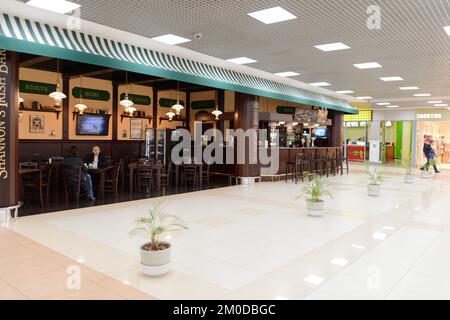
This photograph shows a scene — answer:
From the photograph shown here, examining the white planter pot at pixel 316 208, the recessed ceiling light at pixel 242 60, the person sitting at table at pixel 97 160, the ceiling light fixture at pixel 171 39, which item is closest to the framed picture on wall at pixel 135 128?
the person sitting at table at pixel 97 160

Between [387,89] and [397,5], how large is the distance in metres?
9.43

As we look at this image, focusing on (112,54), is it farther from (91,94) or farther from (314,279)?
(314,279)

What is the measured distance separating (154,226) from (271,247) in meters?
1.61

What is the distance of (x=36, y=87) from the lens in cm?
1026

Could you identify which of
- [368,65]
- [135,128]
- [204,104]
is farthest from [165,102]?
[368,65]

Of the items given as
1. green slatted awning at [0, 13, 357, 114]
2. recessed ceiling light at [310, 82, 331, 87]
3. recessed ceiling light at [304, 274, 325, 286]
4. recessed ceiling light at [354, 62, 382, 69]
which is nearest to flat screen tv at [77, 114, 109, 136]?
green slatted awning at [0, 13, 357, 114]

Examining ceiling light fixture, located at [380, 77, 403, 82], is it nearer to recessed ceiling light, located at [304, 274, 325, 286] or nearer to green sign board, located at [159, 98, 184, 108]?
green sign board, located at [159, 98, 184, 108]

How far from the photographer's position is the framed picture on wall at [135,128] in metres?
12.9

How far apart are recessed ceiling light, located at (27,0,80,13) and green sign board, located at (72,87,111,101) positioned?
18.9ft

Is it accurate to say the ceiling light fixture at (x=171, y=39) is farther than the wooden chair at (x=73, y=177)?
No

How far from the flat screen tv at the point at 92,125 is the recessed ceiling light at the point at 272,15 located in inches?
285

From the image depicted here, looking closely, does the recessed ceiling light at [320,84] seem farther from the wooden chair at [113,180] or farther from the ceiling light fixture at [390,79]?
the wooden chair at [113,180]

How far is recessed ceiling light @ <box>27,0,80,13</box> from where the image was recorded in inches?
209
